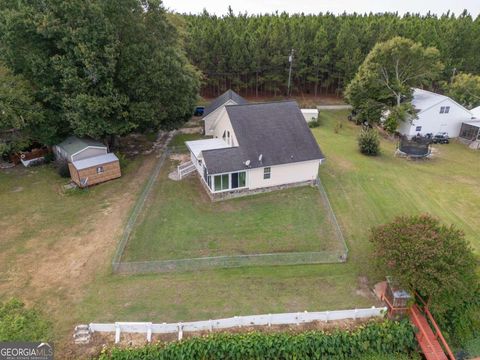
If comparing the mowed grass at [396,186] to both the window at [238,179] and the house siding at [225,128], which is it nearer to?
the window at [238,179]

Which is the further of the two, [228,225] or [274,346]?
[228,225]

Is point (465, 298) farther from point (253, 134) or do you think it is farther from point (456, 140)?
point (456, 140)

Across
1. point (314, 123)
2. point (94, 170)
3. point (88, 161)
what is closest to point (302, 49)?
point (314, 123)

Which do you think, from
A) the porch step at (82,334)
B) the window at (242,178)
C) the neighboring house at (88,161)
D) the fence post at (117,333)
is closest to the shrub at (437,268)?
the window at (242,178)

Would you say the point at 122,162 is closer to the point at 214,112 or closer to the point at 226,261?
the point at 214,112

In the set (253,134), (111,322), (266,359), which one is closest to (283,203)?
(253,134)

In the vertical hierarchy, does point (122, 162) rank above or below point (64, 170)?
below
